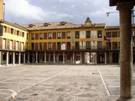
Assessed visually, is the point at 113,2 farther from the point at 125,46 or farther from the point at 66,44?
the point at 66,44

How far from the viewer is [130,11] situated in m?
10.1

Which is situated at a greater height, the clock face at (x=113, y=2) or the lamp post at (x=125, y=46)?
the clock face at (x=113, y=2)

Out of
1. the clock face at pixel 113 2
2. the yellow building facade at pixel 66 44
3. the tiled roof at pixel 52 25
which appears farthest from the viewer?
the tiled roof at pixel 52 25

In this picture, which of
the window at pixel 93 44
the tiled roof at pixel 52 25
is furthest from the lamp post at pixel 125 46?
the tiled roof at pixel 52 25

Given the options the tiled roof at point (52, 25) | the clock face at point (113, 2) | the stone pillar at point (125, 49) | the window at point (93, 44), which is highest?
the tiled roof at point (52, 25)

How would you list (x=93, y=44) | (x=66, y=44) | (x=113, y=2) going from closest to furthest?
(x=113, y=2) → (x=93, y=44) → (x=66, y=44)

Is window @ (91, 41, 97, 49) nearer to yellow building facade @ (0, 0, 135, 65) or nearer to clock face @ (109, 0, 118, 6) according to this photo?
yellow building facade @ (0, 0, 135, 65)

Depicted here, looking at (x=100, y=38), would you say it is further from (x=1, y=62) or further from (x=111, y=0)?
(x=111, y=0)

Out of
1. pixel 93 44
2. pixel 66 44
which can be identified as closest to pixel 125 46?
pixel 93 44

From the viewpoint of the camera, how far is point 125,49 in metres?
10.2

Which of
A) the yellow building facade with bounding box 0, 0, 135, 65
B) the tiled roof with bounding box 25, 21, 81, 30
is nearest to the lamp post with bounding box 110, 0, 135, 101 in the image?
the yellow building facade with bounding box 0, 0, 135, 65

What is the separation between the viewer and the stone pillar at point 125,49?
10062 millimetres

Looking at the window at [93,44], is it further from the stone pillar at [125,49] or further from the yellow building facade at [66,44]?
the stone pillar at [125,49]

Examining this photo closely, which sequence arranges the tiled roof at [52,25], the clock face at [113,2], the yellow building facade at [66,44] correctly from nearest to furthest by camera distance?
the clock face at [113,2], the yellow building facade at [66,44], the tiled roof at [52,25]
